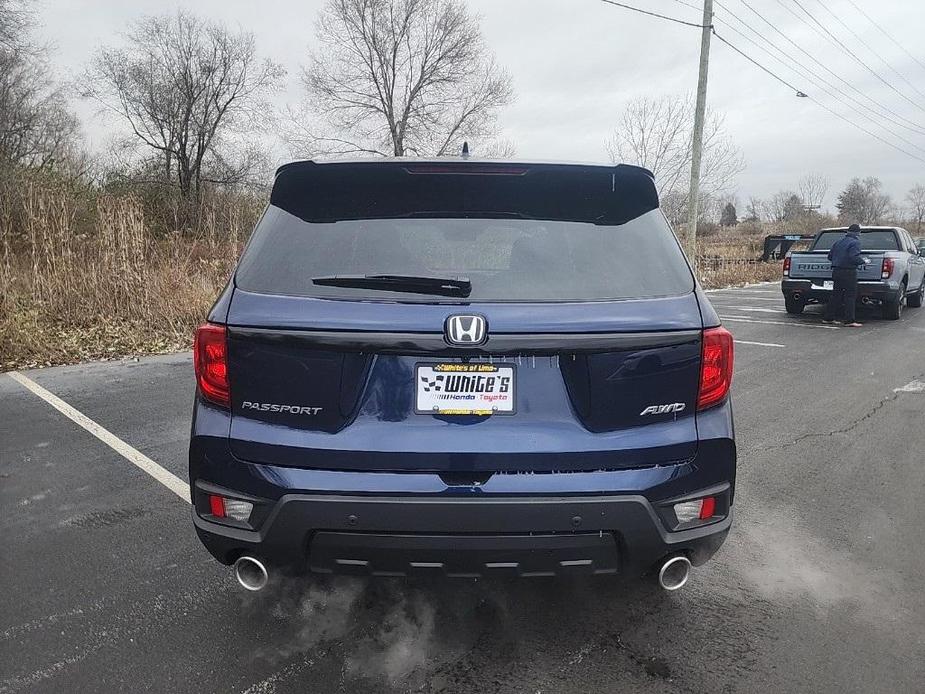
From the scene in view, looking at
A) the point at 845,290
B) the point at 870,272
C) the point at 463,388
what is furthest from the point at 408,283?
the point at 870,272

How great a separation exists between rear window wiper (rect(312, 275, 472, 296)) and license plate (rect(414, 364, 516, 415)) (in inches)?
9.6

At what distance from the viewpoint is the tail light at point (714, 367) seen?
212cm

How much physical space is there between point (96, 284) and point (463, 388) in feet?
30.9

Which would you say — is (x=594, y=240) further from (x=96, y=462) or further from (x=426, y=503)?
(x=96, y=462)

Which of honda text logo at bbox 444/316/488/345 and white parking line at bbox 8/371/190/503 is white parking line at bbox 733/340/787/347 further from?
honda text logo at bbox 444/316/488/345

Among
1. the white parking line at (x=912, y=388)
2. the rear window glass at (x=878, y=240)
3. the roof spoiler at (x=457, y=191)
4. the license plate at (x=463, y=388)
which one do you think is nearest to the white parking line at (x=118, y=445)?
the roof spoiler at (x=457, y=191)

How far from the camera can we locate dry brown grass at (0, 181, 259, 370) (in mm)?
8805

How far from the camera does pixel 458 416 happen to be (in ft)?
6.61

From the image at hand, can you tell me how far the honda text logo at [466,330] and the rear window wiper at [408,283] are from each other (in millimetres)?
115

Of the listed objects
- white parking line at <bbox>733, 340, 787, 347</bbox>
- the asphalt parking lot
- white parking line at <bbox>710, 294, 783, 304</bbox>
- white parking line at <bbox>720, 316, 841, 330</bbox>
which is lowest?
the asphalt parking lot

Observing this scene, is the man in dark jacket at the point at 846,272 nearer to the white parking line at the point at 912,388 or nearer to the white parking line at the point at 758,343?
the white parking line at the point at 758,343

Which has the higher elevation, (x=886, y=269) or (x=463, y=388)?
(x=886, y=269)

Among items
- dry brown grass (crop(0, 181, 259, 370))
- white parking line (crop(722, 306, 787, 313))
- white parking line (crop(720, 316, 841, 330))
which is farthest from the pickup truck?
dry brown grass (crop(0, 181, 259, 370))

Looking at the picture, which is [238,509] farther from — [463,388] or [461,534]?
[463,388]
